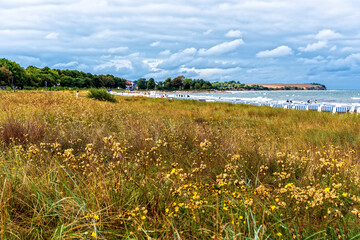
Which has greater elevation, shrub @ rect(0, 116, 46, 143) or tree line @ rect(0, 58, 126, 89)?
tree line @ rect(0, 58, 126, 89)

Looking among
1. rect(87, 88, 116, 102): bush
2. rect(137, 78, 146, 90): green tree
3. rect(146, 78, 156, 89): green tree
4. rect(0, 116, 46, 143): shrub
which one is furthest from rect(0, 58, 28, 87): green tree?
rect(137, 78, 146, 90): green tree

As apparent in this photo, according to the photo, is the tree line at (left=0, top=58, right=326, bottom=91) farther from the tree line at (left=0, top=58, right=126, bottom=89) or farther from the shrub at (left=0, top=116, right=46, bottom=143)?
the shrub at (left=0, top=116, right=46, bottom=143)

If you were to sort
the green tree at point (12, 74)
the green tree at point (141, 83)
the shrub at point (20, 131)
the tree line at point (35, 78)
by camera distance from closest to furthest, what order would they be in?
the shrub at point (20, 131)
the green tree at point (12, 74)
the tree line at point (35, 78)
the green tree at point (141, 83)

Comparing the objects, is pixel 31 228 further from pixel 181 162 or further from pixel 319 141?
pixel 319 141

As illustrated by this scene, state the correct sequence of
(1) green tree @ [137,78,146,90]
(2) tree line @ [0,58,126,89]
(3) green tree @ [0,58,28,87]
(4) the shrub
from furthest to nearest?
(1) green tree @ [137,78,146,90] < (2) tree line @ [0,58,126,89] < (3) green tree @ [0,58,28,87] < (4) the shrub

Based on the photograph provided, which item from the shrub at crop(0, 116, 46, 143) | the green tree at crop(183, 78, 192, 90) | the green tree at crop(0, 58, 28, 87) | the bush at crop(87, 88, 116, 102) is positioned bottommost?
the shrub at crop(0, 116, 46, 143)

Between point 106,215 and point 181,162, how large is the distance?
1910 mm

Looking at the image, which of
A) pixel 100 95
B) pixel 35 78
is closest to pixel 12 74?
pixel 35 78

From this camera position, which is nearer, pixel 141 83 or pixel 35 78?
pixel 35 78

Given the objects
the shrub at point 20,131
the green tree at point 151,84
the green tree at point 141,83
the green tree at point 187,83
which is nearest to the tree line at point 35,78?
the green tree at point 141,83

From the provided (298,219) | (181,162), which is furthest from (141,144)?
(298,219)

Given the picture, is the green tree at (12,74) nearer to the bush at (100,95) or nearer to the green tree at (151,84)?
the bush at (100,95)

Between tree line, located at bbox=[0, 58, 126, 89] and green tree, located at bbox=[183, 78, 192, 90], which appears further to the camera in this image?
green tree, located at bbox=[183, 78, 192, 90]

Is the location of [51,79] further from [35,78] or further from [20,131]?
[20,131]
